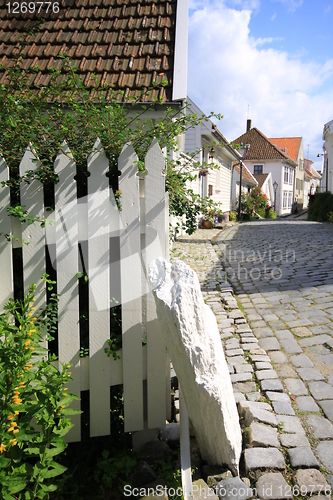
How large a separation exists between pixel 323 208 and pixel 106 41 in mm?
17377

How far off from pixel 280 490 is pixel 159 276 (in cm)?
120

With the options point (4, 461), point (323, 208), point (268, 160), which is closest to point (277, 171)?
point (268, 160)

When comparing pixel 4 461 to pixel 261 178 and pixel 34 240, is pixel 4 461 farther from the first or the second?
pixel 261 178

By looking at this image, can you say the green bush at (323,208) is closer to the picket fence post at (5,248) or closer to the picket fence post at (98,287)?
the picket fence post at (98,287)

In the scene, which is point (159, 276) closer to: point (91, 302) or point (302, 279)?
point (91, 302)

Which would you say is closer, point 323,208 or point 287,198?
point 323,208

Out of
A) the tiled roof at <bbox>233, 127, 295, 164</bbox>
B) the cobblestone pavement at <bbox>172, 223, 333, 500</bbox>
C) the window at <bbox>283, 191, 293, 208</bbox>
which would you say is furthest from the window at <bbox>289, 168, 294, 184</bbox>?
the cobblestone pavement at <bbox>172, 223, 333, 500</bbox>

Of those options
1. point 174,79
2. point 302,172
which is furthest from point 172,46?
point 302,172

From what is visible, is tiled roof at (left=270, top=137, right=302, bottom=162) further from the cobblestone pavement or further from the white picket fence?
the white picket fence

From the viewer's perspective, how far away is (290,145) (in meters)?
56.5

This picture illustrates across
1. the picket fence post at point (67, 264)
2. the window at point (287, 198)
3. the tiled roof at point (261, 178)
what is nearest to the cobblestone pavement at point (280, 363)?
the picket fence post at point (67, 264)

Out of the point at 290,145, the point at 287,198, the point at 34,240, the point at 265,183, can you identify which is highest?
the point at 290,145

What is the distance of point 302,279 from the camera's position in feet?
23.3

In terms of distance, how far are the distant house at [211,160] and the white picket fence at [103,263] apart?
9.03 metres
